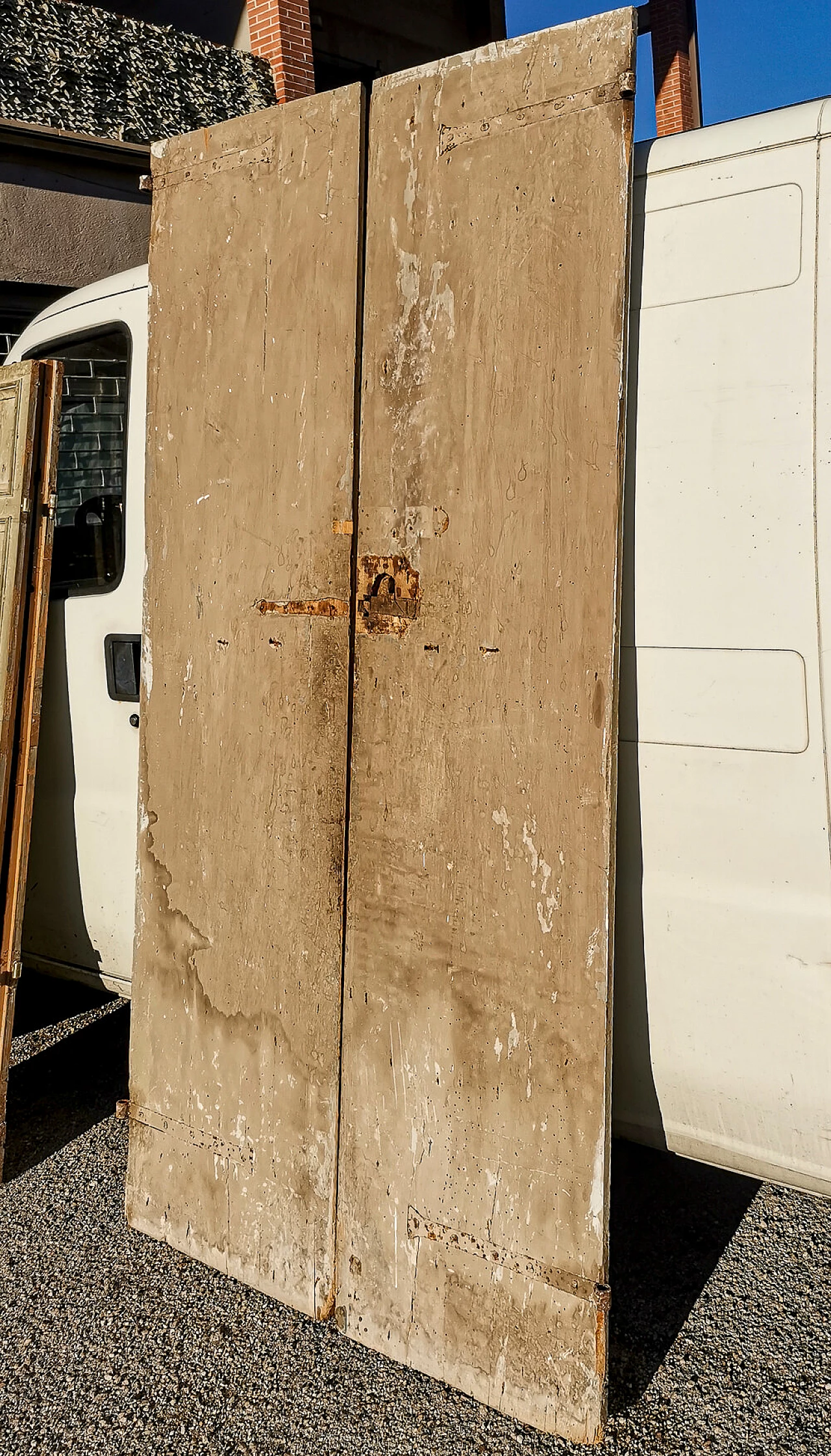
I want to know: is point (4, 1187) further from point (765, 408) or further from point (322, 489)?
point (765, 408)

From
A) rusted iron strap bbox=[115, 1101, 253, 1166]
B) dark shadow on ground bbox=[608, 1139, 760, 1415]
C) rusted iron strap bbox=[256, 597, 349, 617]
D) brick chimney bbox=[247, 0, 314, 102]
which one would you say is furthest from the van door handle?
brick chimney bbox=[247, 0, 314, 102]

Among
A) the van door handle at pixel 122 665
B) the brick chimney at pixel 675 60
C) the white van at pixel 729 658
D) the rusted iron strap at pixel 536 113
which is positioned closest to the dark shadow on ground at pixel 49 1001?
the van door handle at pixel 122 665

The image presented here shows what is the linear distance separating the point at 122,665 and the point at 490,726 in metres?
1.29

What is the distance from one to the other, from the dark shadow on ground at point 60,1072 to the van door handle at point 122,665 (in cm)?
130

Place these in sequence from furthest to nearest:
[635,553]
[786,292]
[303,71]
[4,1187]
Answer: [303,71], [4,1187], [635,553], [786,292]

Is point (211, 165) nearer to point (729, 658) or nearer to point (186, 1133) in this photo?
point (729, 658)

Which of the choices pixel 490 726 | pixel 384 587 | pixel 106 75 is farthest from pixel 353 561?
pixel 106 75

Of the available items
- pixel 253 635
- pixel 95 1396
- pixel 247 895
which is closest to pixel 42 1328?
pixel 95 1396

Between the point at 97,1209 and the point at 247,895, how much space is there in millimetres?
1032

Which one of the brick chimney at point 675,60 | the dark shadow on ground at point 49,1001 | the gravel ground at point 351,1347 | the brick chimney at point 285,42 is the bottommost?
the gravel ground at point 351,1347

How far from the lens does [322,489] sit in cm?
243

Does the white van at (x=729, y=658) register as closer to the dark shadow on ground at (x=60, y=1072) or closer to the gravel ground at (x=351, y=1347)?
Answer: the gravel ground at (x=351, y=1347)

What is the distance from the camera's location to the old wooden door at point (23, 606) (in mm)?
3088

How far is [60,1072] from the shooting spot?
3633 millimetres
